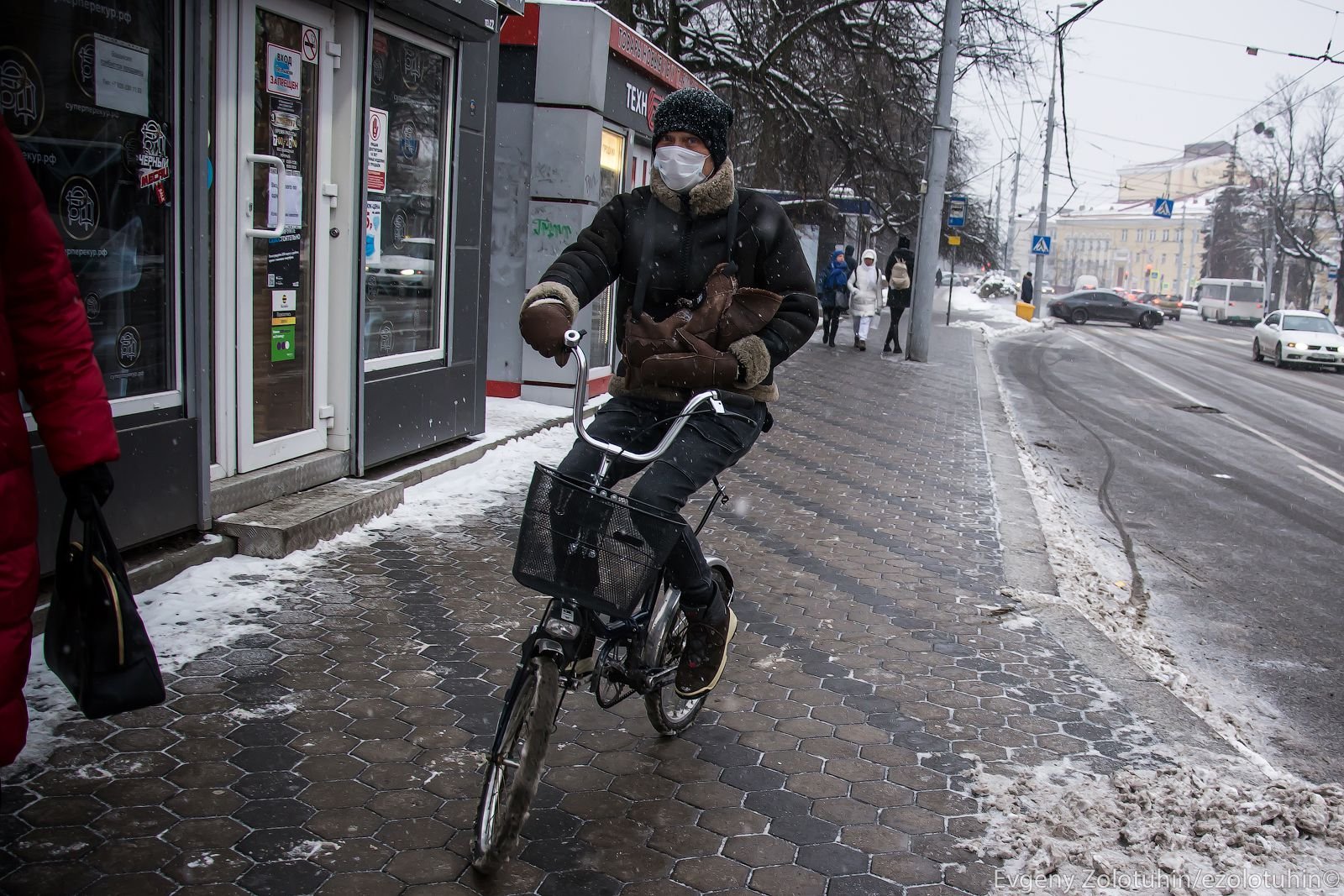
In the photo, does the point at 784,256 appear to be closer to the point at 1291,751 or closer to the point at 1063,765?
the point at 1063,765

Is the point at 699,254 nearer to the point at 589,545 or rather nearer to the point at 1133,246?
the point at 589,545

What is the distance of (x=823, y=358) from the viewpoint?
748 inches

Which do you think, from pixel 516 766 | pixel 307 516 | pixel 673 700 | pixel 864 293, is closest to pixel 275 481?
pixel 307 516

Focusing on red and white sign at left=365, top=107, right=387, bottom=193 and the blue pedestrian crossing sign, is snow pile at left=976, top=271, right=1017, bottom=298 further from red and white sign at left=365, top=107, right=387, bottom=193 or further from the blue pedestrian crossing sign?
red and white sign at left=365, top=107, right=387, bottom=193

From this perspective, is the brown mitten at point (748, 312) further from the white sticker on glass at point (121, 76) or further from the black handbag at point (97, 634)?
the white sticker on glass at point (121, 76)

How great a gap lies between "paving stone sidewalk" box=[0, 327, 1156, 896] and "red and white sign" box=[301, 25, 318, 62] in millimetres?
2659

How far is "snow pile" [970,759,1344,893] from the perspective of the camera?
3109 millimetres

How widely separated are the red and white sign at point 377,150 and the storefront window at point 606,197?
3.81 m

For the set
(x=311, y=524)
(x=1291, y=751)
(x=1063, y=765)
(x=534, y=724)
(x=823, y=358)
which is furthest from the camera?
(x=823, y=358)

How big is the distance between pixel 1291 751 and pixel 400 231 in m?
5.65

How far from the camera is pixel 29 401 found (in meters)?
2.47

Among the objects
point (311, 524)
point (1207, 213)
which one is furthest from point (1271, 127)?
point (311, 524)

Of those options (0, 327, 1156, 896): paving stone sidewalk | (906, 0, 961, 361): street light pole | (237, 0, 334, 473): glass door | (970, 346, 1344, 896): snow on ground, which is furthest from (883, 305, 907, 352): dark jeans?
(970, 346, 1344, 896): snow on ground

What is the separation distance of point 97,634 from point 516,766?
1.03 metres
